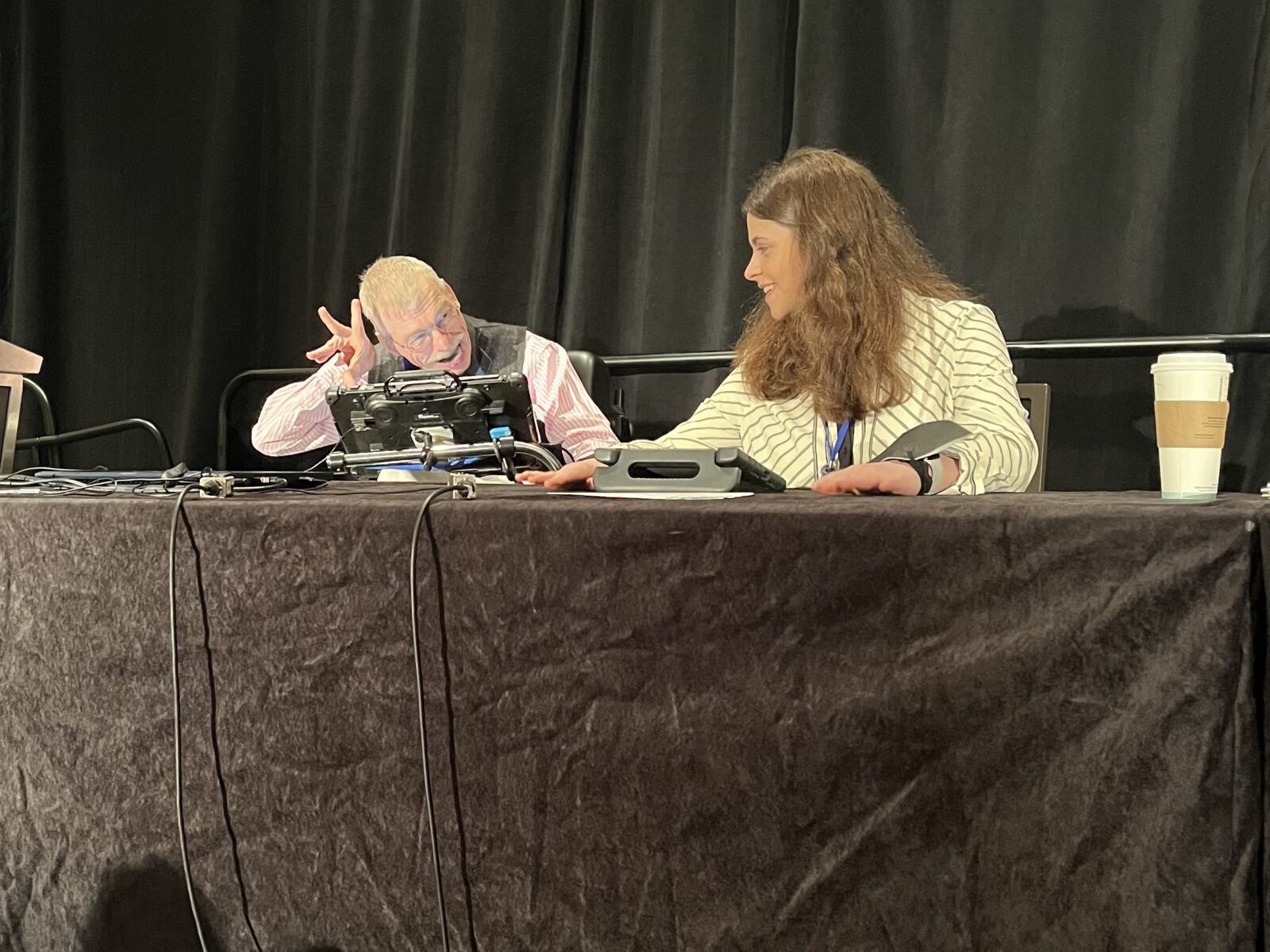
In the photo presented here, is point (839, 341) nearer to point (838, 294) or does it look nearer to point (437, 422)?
point (838, 294)

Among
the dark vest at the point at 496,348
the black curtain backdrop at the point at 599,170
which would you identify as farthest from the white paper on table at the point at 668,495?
the black curtain backdrop at the point at 599,170

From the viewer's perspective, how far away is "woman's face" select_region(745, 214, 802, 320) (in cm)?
163

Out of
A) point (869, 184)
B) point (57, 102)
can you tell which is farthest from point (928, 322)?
point (57, 102)

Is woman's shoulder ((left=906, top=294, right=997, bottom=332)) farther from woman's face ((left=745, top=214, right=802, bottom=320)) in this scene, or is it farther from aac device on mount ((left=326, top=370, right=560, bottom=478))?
aac device on mount ((left=326, top=370, right=560, bottom=478))

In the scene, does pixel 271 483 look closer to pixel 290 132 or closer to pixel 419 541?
pixel 419 541

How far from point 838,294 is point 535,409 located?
831mm

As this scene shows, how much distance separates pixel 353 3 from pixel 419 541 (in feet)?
8.80

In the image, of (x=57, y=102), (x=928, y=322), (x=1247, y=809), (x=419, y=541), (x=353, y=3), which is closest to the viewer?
(x=1247, y=809)

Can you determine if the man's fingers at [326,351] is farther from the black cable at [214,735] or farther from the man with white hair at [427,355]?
the black cable at [214,735]

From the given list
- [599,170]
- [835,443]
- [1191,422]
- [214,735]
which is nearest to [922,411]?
[835,443]

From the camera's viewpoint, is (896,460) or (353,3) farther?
(353,3)

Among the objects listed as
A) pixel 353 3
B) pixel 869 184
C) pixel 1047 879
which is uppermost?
pixel 353 3

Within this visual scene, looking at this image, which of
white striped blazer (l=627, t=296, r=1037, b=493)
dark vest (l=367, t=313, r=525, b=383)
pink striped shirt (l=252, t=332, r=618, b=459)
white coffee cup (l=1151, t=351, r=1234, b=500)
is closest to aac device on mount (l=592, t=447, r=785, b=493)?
white coffee cup (l=1151, t=351, r=1234, b=500)

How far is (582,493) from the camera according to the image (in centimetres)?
94
